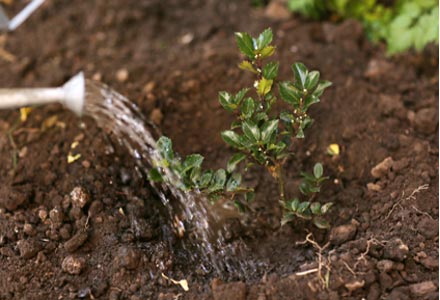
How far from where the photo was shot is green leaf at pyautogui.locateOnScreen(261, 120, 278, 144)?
1.88 meters

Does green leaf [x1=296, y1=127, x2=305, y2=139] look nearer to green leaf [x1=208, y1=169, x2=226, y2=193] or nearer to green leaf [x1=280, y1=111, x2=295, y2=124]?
green leaf [x1=280, y1=111, x2=295, y2=124]

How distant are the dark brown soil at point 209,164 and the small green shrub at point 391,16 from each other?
0.07 meters

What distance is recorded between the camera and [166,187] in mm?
2248

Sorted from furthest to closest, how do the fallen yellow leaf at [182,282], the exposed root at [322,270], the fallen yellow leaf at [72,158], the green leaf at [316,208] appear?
1. the fallen yellow leaf at [72,158]
2. the green leaf at [316,208]
3. the fallen yellow leaf at [182,282]
4. the exposed root at [322,270]

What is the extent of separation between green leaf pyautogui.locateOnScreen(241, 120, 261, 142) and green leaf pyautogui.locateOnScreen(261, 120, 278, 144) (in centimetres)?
1

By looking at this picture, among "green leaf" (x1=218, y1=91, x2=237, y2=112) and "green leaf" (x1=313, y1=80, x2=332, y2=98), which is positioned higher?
"green leaf" (x1=218, y1=91, x2=237, y2=112)

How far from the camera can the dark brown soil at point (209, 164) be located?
1927 mm

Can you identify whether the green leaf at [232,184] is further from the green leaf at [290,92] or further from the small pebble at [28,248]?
the small pebble at [28,248]

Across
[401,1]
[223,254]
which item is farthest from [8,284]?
[401,1]

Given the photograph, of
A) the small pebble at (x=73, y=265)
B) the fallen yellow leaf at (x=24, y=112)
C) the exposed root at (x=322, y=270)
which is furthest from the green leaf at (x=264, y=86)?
the fallen yellow leaf at (x=24, y=112)

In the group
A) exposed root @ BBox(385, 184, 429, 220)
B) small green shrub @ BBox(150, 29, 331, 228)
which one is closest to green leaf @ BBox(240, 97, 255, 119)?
small green shrub @ BBox(150, 29, 331, 228)

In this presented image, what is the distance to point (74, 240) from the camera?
2.03 meters

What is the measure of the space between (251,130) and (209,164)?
0.51 meters

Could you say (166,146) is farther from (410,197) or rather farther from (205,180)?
(410,197)
